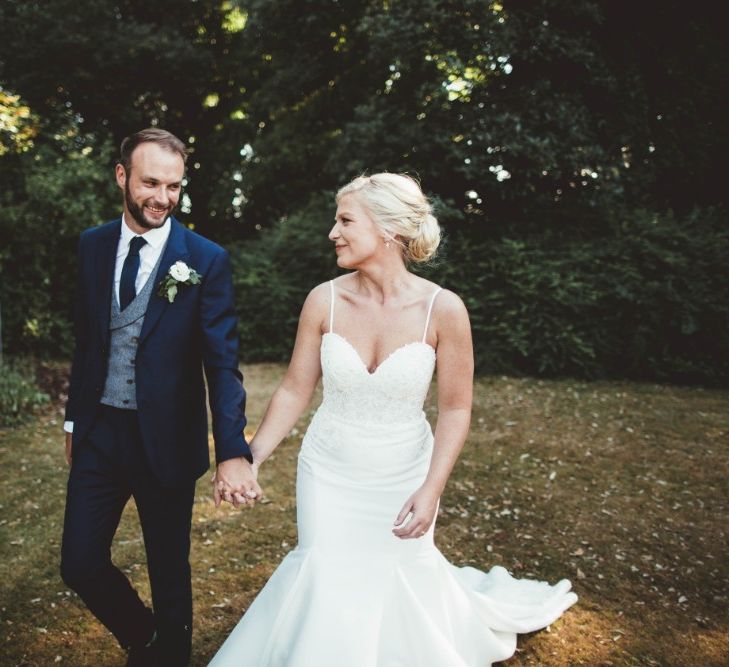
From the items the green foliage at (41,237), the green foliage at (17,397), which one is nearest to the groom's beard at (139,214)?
the green foliage at (17,397)

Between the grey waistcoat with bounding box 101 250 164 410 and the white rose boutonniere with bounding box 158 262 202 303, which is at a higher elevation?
the white rose boutonniere with bounding box 158 262 202 303

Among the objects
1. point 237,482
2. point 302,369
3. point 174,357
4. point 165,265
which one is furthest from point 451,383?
point 165,265

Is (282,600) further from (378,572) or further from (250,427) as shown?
(250,427)

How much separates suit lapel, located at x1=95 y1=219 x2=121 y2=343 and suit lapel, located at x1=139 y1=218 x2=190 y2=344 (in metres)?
0.18

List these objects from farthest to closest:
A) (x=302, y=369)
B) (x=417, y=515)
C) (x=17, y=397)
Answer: (x=17, y=397), (x=302, y=369), (x=417, y=515)

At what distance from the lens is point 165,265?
2.77 m

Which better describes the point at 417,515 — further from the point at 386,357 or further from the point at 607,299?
the point at 607,299

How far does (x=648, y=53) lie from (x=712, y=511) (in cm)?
933

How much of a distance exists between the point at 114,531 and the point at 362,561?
1086mm

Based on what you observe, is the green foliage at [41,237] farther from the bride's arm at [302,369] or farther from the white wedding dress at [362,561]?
the white wedding dress at [362,561]

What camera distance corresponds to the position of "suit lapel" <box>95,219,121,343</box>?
2740 millimetres

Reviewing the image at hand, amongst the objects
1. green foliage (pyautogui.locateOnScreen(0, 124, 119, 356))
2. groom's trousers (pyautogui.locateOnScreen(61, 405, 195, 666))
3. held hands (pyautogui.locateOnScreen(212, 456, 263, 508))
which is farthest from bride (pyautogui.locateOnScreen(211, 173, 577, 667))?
green foliage (pyautogui.locateOnScreen(0, 124, 119, 356))

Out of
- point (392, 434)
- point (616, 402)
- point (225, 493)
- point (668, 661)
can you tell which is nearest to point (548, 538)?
point (668, 661)

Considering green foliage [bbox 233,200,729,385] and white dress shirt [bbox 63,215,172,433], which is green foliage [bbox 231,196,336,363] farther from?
white dress shirt [bbox 63,215,172,433]
